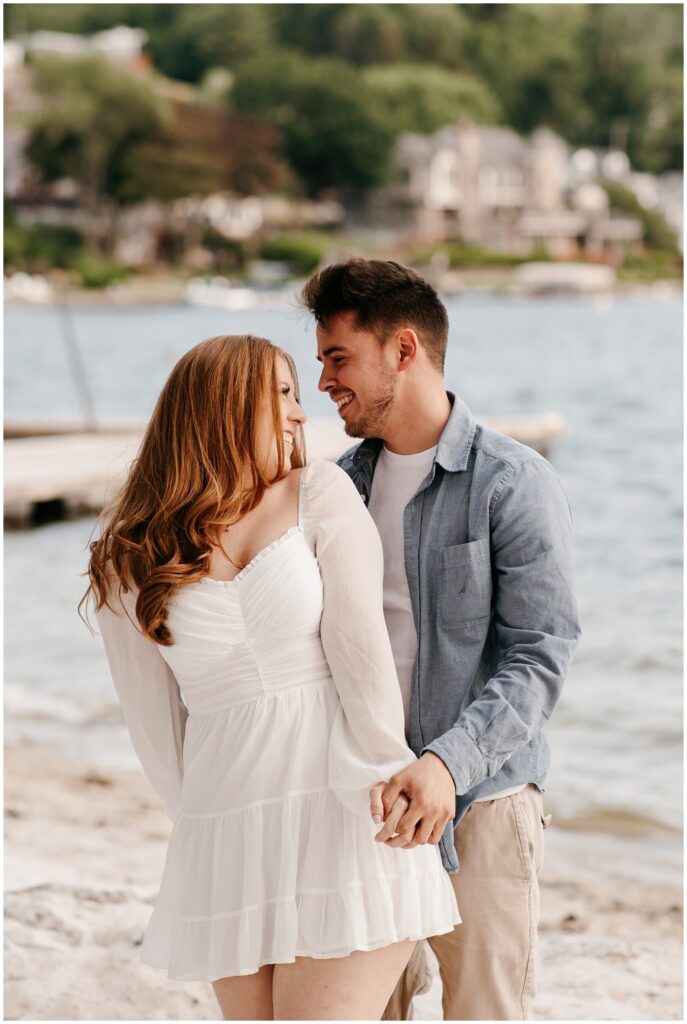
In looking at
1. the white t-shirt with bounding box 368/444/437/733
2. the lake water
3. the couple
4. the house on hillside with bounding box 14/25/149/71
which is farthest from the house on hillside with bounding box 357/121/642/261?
the couple

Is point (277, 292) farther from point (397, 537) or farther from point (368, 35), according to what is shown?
point (397, 537)

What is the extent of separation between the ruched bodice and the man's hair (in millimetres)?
407

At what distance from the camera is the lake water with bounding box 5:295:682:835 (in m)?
6.45

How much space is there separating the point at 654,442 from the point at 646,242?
50.2 meters

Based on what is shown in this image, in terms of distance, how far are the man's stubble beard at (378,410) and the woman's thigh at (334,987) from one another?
31.3 inches

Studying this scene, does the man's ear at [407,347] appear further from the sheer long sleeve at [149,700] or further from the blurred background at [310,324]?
the sheer long sleeve at [149,700]

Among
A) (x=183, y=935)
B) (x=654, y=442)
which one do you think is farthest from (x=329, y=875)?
(x=654, y=442)

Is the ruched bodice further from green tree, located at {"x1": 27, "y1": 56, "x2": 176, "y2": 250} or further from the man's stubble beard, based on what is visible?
green tree, located at {"x1": 27, "y1": 56, "x2": 176, "y2": 250}

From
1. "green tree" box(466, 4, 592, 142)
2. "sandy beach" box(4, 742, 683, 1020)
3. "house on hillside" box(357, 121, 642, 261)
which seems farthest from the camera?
"green tree" box(466, 4, 592, 142)

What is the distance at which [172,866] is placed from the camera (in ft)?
6.18

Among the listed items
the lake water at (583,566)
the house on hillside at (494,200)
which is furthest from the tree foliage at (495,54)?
the lake water at (583,566)

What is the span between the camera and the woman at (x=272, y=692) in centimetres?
175

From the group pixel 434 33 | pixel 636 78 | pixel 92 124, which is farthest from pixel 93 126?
pixel 636 78

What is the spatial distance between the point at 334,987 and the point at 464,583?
0.62 m
